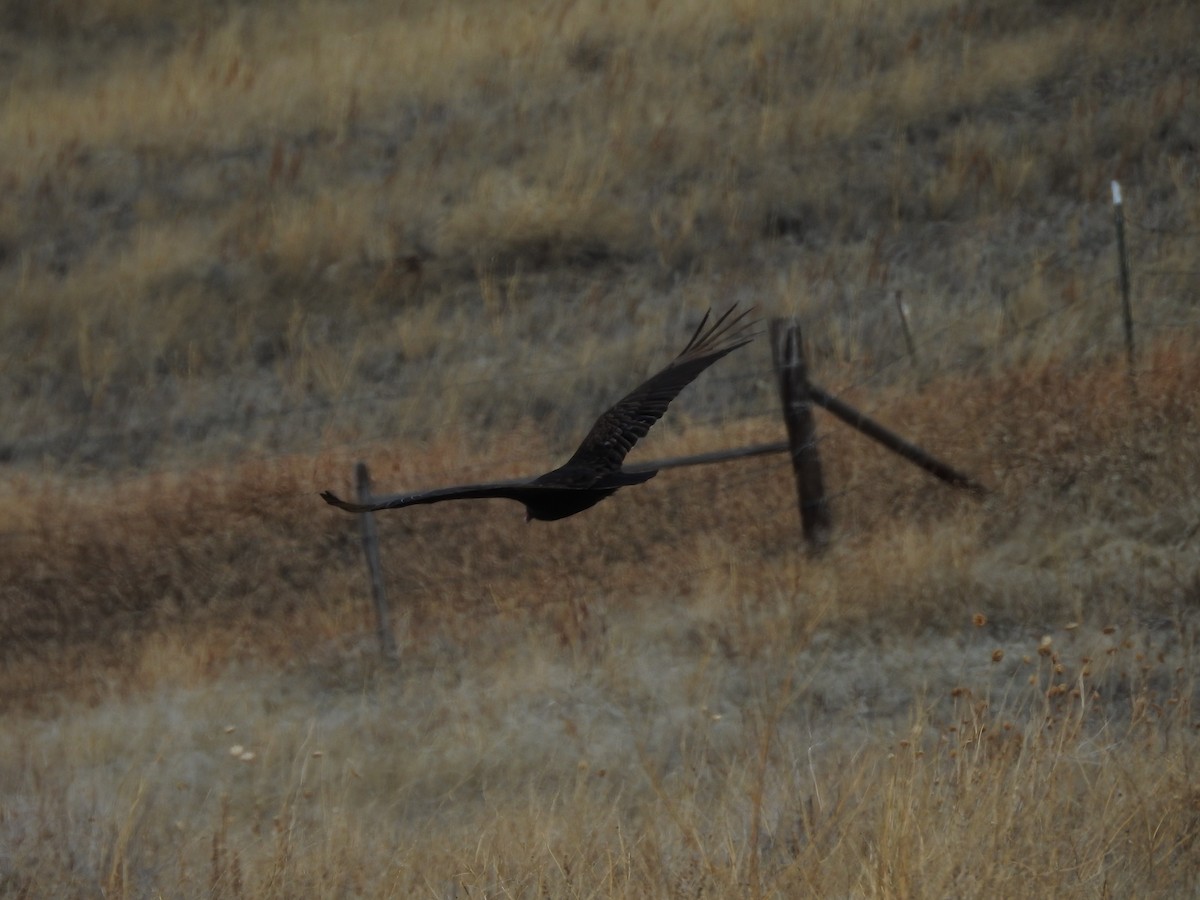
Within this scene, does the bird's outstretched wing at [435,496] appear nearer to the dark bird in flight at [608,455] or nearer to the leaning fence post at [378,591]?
the dark bird in flight at [608,455]

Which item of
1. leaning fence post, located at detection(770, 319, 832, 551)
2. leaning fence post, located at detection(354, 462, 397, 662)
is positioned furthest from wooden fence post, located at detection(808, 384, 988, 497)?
leaning fence post, located at detection(354, 462, 397, 662)

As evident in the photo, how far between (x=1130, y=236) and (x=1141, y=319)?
2.06 metres

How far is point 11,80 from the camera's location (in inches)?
654

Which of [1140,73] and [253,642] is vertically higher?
[1140,73]

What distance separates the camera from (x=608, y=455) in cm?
415

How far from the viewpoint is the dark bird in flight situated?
11.9 ft

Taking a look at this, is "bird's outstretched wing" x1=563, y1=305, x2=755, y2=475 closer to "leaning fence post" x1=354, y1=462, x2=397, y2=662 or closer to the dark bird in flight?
the dark bird in flight

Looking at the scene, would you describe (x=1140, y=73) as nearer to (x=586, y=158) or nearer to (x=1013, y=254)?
(x=1013, y=254)

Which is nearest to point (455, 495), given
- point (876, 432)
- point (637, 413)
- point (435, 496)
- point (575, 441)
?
point (435, 496)

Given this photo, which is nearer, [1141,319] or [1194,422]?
[1194,422]

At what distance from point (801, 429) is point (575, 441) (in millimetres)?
3645

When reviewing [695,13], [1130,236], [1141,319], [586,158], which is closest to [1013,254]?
[1130,236]

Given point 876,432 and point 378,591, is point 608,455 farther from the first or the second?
point 378,591

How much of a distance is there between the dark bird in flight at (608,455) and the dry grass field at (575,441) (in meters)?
0.73
